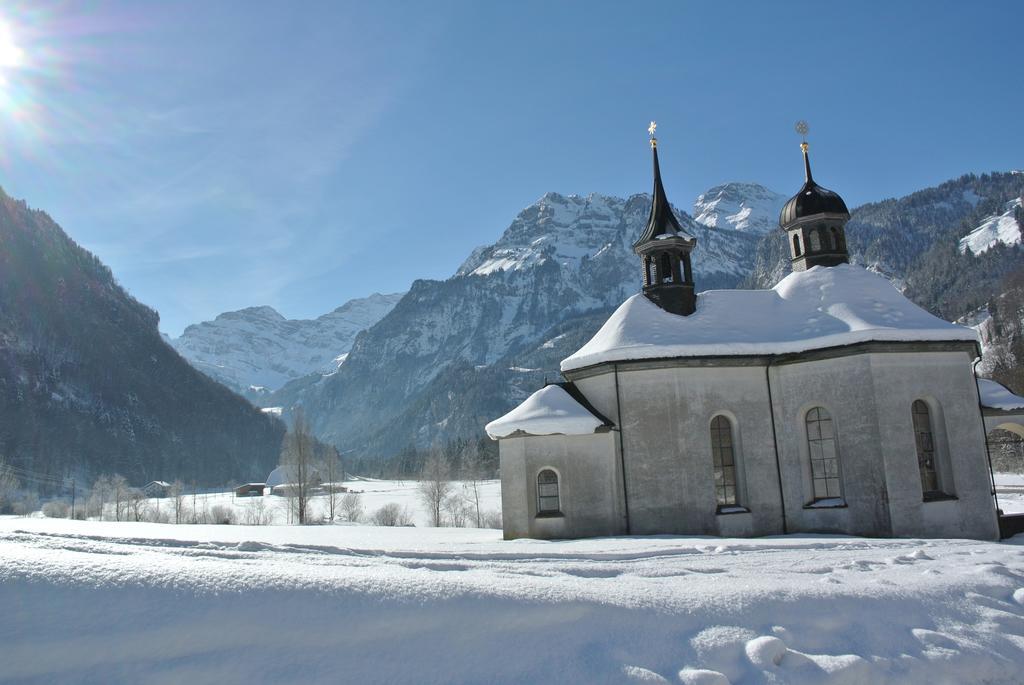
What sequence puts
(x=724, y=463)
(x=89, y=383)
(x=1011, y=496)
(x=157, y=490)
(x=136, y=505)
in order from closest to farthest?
1. (x=724, y=463)
2. (x=1011, y=496)
3. (x=136, y=505)
4. (x=157, y=490)
5. (x=89, y=383)

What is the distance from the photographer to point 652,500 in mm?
21953

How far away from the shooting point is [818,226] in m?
27.0

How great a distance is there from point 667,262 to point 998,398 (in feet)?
37.3

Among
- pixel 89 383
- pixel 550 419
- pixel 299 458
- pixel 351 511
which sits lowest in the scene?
pixel 351 511

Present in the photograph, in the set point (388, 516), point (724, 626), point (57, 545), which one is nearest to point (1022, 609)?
point (724, 626)

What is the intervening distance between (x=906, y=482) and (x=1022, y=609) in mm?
10358

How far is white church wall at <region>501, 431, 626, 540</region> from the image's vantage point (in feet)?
72.6

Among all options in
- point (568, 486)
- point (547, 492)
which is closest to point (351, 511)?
point (547, 492)

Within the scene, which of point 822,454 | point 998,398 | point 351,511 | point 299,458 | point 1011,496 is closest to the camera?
point 822,454

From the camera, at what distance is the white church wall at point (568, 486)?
22.1m

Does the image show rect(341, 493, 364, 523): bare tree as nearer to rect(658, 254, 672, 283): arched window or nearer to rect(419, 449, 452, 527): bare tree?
rect(419, 449, 452, 527): bare tree

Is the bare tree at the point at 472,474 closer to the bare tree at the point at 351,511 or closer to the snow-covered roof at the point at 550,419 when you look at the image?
the bare tree at the point at 351,511

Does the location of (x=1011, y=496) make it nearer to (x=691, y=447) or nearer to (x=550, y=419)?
(x=691, y=447)

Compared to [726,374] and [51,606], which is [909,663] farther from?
[726,374]
